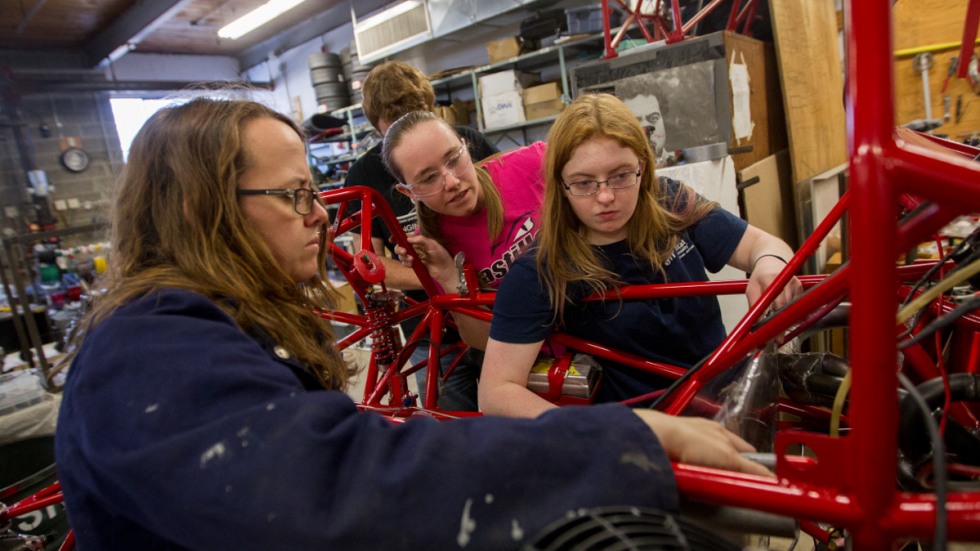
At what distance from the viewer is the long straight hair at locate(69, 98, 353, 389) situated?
83 cm

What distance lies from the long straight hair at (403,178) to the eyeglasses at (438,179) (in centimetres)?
8

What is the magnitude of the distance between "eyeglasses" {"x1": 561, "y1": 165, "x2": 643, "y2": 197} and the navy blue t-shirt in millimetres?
190

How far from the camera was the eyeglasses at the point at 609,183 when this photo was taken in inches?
54.6

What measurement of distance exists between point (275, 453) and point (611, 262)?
111 cm

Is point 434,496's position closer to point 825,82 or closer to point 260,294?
point 260,294

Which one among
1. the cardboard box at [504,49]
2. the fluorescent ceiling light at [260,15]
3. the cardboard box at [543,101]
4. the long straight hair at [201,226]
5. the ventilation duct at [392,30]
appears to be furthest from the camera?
the fluorescent ceiling light at [260,15]

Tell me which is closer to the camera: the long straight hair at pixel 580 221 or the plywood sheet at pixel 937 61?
the long straight hair at pixel 580 221

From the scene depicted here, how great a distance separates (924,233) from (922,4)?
14.1ft

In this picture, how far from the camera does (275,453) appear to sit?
0.59m

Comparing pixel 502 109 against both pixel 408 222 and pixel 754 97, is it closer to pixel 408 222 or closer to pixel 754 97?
pixel 754 97

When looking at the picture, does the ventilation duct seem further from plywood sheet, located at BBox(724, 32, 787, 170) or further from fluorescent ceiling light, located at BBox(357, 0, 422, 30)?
plywood sheet, located at BBox(724, 32, 787, 170)

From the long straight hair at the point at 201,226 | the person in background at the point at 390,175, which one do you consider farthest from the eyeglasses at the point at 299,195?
the person in background at the point at 390,175

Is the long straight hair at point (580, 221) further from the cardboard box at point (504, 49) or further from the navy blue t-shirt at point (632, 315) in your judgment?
the cardboard box at point (504, 49)

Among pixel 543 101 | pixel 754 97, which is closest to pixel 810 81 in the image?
pixel 754 97
